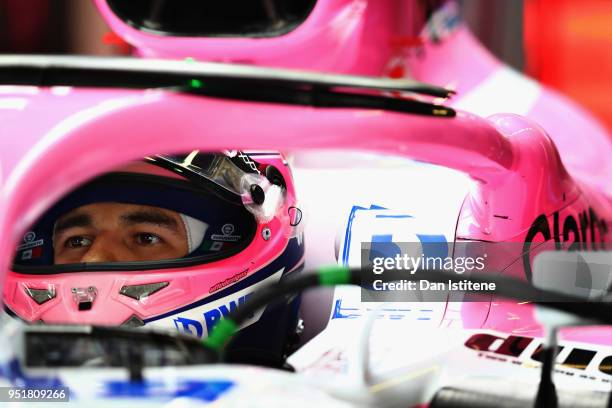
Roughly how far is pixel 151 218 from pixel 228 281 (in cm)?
10

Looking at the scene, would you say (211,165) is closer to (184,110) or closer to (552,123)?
(184,110)

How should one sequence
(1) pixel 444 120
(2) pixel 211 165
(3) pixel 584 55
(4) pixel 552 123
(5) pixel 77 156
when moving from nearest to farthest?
(5) pixel 77 156, (1) pixel 444 120, (2) pixel 211 165, (4) pixel 552 123, (3) pixel 584 55

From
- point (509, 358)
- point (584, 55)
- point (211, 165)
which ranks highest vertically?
point (584, 55)

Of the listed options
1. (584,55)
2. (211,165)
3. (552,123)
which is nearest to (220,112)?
(211,165)

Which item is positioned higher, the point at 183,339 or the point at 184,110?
the point at 184,110

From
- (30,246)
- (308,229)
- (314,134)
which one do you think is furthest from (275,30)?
(314,134)

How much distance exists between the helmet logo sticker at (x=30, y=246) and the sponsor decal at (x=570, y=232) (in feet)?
1.61

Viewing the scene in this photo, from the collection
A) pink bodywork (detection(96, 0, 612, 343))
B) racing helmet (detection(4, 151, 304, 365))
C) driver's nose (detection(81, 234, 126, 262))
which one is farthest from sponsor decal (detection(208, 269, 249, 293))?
pink bodywork (detection(96, 0, 612, 343))

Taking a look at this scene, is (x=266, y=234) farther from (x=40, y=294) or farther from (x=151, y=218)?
(x=40, y=294)

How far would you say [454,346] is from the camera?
28.3 inches

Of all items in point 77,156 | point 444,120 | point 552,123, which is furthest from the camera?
point 552,123

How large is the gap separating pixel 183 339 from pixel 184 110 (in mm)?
153

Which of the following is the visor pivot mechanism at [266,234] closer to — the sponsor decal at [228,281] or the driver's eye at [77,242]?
the sponsor decal at [228,281]

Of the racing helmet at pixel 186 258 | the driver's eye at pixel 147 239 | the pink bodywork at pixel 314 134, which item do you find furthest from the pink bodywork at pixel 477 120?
the driver's eye at pixel 147 239
